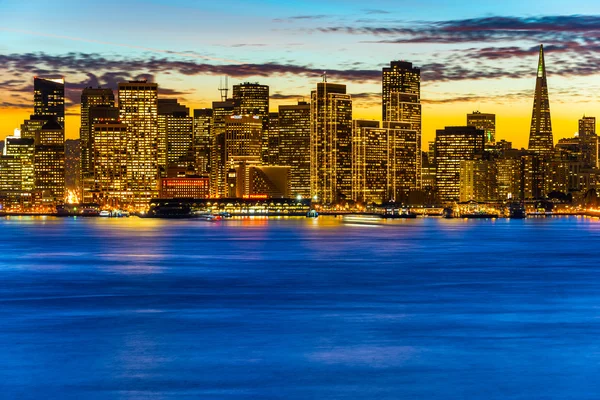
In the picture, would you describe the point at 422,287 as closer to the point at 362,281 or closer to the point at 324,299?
the point at 362,281

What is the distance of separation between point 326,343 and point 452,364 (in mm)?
5694

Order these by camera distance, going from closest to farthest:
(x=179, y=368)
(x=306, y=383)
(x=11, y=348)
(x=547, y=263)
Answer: (x=306, y=383) → (x=179, y=368) → (x=11, y=348) → (x=547, y=263)

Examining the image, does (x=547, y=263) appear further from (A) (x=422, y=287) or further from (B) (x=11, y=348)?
(B) (x=11, y=348)

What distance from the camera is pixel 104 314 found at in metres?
46.1

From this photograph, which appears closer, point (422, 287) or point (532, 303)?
point (532, 303)

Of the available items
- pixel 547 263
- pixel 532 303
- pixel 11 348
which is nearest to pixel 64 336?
pixel 11 348

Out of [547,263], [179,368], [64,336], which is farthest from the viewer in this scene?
[547,263]

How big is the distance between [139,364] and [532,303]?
25214 mm

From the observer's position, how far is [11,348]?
35.7 metres

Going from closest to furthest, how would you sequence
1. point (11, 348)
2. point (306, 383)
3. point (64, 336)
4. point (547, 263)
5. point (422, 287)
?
point (306, 383)
point (11, 348)
point (64, 336)
point (422, 287)
point (547, 263)

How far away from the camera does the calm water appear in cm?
2928

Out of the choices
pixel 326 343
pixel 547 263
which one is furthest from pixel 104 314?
pixel 547 263

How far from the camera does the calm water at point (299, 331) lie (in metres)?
29.3

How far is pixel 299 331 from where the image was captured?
1585 inches
